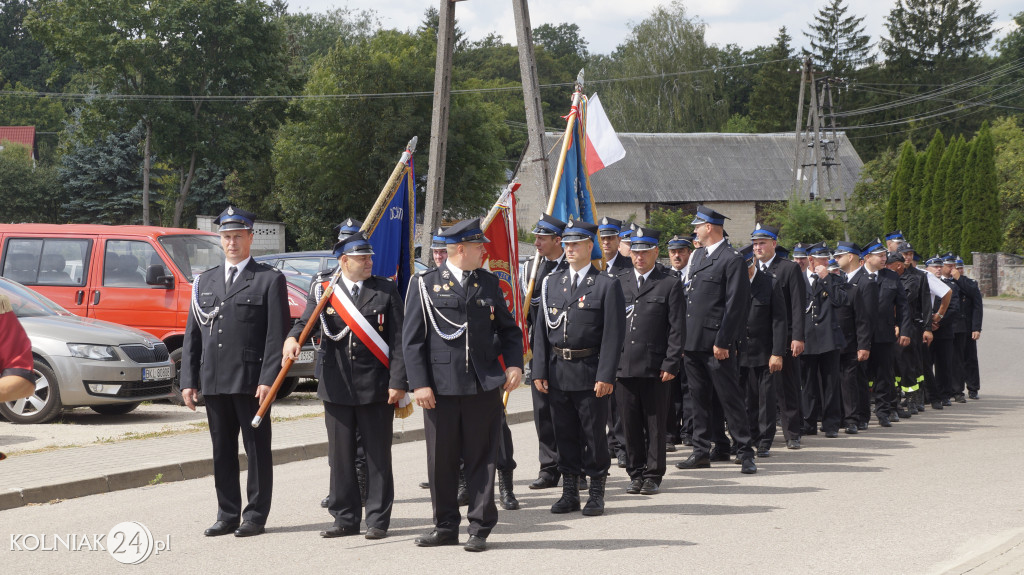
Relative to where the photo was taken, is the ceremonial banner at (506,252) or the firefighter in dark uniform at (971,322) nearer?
the ceremonial banner at (506,252)

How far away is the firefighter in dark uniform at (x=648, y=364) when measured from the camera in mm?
8594

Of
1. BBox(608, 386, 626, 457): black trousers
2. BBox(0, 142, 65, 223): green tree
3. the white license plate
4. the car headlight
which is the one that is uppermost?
BBox(0, 142, 65, 223): green tree

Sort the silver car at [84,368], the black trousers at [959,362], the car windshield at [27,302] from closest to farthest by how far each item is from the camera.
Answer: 1. the silver car at [84,368]
2. the car windshield at [27,302]
3. the black trousers at [959,362]

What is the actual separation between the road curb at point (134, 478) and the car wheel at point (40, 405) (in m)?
2.76

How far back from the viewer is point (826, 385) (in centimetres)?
1241

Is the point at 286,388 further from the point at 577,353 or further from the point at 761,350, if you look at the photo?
the point at 577,353

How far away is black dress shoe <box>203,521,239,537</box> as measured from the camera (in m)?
7.04

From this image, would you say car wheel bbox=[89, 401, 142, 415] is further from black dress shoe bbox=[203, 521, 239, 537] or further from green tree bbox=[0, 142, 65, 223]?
green tree bbox=[0, 142, 65, 223]

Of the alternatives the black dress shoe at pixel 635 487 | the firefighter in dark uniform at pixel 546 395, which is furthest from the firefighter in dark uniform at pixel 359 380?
the black dress shoe at pixel 635 487

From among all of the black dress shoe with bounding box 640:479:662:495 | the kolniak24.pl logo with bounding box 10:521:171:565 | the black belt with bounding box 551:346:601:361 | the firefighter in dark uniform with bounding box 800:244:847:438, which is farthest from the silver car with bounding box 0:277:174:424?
the firefighter in dark uniform with bounding box 800:244:847:438

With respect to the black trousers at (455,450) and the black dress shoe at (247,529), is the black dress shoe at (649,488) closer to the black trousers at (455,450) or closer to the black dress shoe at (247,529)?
the black trousers at (455,450)

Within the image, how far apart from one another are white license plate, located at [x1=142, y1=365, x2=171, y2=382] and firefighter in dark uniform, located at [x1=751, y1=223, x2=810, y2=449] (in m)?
6.58

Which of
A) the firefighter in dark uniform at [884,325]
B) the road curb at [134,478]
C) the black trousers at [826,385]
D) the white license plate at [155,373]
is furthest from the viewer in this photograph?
the firefighter in dark uniform at [884,325]

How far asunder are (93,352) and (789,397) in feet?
24.2
